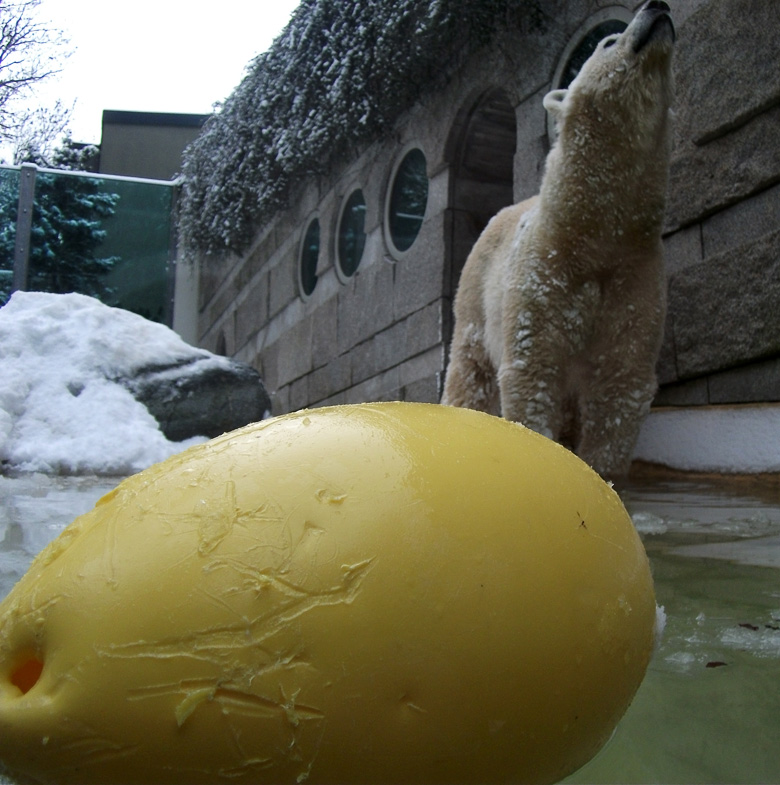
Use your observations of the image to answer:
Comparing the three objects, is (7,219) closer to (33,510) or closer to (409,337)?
(409,337)

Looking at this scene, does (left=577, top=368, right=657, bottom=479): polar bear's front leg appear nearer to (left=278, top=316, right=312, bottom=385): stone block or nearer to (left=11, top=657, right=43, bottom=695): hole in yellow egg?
(left=11, top=657, right=43, bottom=695): hole in yellow egg

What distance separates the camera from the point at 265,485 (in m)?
0.76

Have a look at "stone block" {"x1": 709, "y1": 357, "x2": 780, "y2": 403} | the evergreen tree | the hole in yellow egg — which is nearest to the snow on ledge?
"stone block" {"x1": 709, "y1": 357, "x2": 780, "y2": 403}

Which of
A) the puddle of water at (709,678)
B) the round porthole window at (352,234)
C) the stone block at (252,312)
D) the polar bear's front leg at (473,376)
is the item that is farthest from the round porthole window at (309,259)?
the puddle of water at (709,678)

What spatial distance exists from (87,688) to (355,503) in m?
0.29

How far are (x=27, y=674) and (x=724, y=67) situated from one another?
3.66 m

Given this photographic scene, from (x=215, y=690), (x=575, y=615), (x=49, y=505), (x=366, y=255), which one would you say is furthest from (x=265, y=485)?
(x=366, y=255)

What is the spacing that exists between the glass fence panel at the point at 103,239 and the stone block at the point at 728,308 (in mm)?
7753

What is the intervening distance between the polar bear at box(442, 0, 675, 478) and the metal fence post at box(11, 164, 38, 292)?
7.46 meters

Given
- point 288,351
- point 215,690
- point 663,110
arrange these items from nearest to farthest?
point 215,690, point 663,110, point 288,351

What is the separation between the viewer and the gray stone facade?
326 cm

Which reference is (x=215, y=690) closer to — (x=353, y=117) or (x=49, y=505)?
(x=49, y=505)

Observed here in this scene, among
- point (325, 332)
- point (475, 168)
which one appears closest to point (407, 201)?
point (475, 168)

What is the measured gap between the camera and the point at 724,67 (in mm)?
3381
